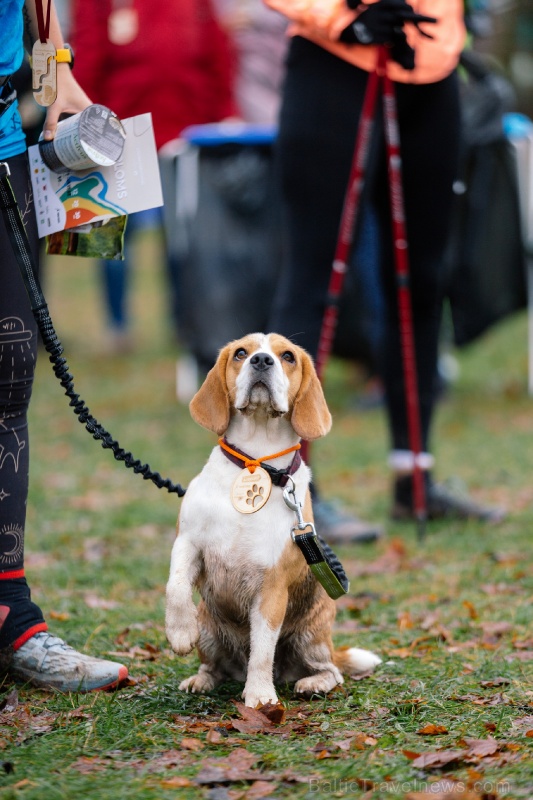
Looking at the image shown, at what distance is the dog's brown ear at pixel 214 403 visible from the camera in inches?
110

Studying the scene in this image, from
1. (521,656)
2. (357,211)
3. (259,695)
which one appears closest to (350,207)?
(357,211)

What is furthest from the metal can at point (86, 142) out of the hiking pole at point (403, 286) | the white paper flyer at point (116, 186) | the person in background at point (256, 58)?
the person in background at point (256, 58)

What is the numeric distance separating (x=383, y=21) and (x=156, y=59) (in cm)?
458

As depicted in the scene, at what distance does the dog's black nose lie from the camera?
2.73 meters

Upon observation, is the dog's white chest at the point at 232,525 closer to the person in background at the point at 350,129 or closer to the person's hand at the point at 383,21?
the person in background at the point at 350,129

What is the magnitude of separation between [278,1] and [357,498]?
2.49 meters

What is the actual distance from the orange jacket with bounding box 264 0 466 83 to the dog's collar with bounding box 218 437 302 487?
1.72m

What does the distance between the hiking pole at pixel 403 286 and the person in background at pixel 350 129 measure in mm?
55

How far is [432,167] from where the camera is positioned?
4211mm

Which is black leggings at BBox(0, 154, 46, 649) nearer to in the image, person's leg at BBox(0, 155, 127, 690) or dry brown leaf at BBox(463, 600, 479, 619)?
person's leg at BBox(0, 155, 127, 690)

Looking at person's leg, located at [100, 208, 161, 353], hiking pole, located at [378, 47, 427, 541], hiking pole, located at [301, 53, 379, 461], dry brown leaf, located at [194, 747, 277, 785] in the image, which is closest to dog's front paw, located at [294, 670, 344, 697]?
dry brown leaf, located at [194, 747, 277, 785]

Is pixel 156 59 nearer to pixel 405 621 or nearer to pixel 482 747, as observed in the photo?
pixel 405 621

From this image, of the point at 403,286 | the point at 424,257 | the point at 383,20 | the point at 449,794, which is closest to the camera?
the point at 449,794

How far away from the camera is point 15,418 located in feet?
9.47
